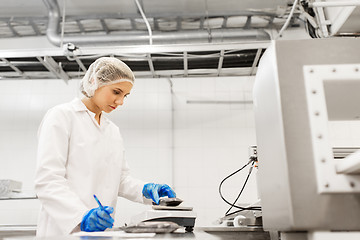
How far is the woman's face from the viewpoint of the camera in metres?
1.66

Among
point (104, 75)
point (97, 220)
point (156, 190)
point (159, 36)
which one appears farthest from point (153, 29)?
point (97, 220)

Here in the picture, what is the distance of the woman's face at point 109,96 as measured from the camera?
5.45 feet

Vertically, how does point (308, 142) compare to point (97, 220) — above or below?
above

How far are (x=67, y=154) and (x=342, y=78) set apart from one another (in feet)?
4.07

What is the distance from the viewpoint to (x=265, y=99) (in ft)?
2.80

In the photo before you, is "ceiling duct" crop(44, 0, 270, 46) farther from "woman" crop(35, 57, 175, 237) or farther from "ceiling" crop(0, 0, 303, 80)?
"woman" crop(35, 57, 175, 237)

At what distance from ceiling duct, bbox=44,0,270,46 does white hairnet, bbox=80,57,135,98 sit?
139cm

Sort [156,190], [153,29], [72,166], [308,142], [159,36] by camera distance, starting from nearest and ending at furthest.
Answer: [308,142] < [72,166] < [156,190] < [159,36] < [153,29]

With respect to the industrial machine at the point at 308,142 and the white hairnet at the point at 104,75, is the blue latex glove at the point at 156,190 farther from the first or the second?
the industrial machine at the point at 308,142

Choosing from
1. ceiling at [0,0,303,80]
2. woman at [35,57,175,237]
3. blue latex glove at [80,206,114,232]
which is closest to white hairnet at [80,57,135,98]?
woman at [35,57,175,237]

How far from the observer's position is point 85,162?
4.88 ft

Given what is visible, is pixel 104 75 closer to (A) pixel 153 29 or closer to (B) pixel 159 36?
(B) pixel 159 36

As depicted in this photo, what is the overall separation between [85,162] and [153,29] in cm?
224

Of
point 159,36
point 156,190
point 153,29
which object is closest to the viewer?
point 156,190
